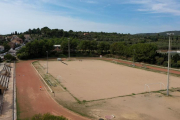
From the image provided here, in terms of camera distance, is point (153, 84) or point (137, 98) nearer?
point (137, 98)

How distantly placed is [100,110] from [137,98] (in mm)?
4825

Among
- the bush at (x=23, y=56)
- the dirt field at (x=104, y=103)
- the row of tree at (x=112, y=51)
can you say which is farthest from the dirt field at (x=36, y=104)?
the row of tree at (x=112, y=51)

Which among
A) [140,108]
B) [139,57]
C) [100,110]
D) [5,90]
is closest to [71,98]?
[100,110]

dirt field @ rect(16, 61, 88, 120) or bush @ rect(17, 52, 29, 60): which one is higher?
bush @ rect(17, 52, 29, 60)

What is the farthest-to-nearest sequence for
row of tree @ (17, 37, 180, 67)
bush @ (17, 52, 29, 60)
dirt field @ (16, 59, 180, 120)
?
bush @ (17, 52, 29, 60)
row of tree @ (17, 37, 180, 67)
dirt field @ (16, 59, 180, 120)

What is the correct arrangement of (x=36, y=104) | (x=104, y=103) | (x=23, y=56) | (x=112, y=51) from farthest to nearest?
(x=112, y=51)
(x=23, y=56)
(x=104, y=103)
(x=36, y=104)

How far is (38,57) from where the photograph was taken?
161 feet

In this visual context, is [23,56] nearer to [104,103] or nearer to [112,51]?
[112,51]

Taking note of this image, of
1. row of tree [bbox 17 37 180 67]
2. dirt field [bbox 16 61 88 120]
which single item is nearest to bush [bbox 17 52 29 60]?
row of tree [bbox 17 37 180 67]

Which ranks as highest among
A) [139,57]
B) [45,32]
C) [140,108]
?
[45,32]

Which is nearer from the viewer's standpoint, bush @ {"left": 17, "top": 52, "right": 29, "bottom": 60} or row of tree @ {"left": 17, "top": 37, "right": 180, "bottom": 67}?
row of tree @ {"left": 17, "top": 37, "right": 180, "bottom": 67}

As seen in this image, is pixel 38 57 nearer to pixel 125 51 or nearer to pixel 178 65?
pixel 125 51

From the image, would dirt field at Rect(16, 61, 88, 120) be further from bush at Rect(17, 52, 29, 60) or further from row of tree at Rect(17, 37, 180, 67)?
row of tree at Rect(17, 37, 180, 67)

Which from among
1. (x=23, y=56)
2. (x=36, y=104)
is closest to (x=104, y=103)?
(x=36, y=104)
